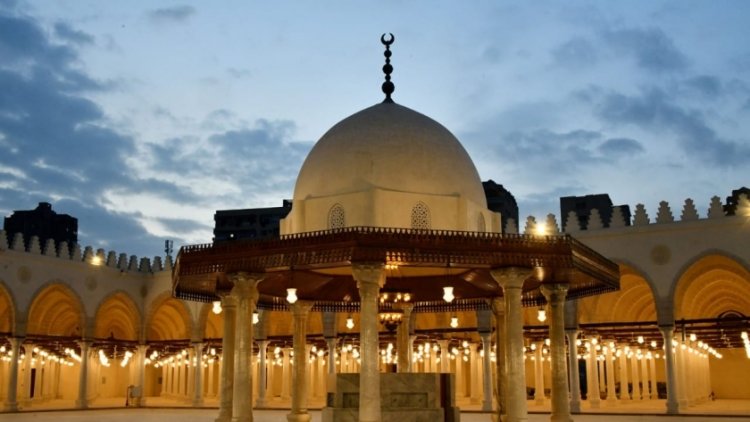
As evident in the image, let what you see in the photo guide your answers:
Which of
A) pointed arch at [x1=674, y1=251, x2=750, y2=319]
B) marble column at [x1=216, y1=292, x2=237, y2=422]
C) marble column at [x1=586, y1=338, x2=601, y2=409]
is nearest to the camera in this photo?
marble column at [x1=216, y1=292, x2=237, y2=422]

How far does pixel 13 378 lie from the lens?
3706 centimetres

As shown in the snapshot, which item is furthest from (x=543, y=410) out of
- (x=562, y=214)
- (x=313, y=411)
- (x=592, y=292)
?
(x=562, y=214)

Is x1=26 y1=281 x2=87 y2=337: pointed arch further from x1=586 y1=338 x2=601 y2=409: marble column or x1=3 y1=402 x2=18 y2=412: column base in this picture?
x1=586 y1=338 x2=601 y2=409: marble column

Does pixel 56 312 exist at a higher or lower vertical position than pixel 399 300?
higher

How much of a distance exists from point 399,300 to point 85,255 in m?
25.5

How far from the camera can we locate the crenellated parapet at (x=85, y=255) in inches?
1500

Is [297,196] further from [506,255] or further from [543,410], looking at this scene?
[543,410]

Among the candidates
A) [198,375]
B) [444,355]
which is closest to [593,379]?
[444,355]

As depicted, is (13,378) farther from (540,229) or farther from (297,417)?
(540,229)

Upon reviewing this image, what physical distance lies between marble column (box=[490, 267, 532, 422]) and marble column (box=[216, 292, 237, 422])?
21.2ft

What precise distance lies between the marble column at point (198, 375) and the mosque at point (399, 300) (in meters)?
0.07

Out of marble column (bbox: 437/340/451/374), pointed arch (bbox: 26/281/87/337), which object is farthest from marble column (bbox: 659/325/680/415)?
pointed arch (bbox: 26/281/87/337)

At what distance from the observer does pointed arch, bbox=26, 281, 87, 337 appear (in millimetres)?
41094

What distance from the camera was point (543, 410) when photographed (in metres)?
35.2
